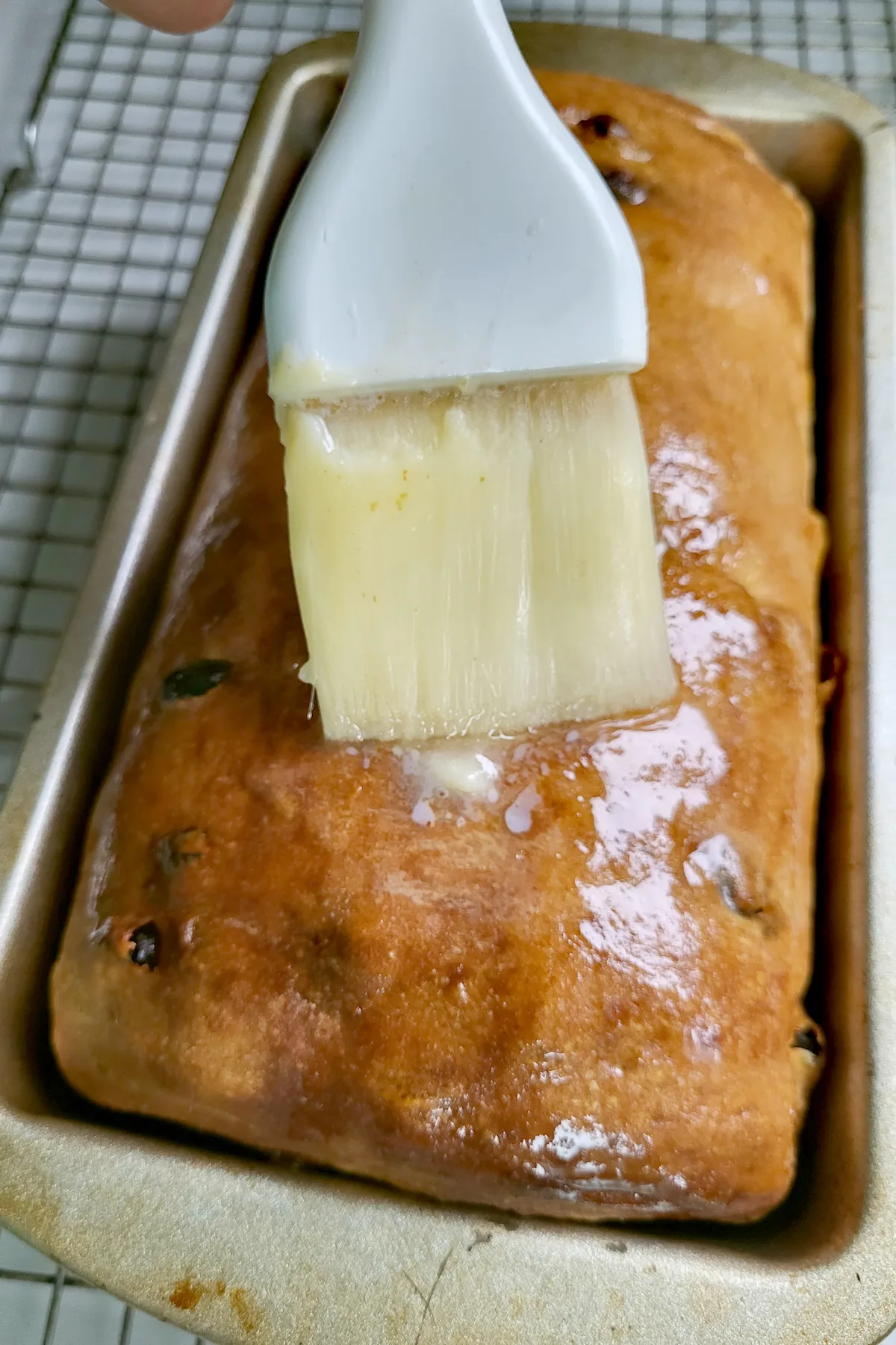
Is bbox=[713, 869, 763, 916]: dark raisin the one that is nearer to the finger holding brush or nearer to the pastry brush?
the pastry brush

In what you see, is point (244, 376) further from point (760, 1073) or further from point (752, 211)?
point (760, 1073)

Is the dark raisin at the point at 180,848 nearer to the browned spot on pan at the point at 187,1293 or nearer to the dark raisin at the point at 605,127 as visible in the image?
the browned spot on pan at the point at 187,1293

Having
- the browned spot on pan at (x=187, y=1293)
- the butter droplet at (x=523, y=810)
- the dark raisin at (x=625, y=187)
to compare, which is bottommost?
the browned spot on pan at (x=187, y=1293)

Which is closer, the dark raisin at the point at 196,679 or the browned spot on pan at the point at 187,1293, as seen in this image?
the browned spot on pan at the point at 187,1293

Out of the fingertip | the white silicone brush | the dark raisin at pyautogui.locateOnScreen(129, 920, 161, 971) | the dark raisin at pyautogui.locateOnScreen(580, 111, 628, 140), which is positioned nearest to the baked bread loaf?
the dark raisin at pyautogui.locateOnScreen(129, 920, 161, 971)

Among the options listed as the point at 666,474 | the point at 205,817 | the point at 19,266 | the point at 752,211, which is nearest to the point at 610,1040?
the point at 205,817

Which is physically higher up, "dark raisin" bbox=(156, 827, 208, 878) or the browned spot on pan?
"dark raisin" bbox=(156, 827, 208, 878)

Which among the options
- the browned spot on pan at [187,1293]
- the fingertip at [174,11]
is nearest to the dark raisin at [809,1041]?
the browned spot on pan at [187,1293]
